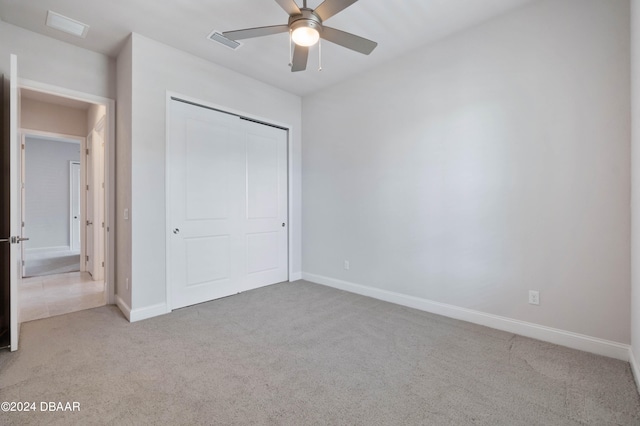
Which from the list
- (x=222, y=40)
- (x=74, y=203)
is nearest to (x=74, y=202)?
(x=74, y=203)

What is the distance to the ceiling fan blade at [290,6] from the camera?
195 cm

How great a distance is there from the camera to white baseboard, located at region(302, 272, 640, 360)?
2229 millimetres

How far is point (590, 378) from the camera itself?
195cm

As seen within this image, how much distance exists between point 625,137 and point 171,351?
390 centimetres

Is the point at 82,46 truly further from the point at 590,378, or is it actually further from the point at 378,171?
the point at 590,378

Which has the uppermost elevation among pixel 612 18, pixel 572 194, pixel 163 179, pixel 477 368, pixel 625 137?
pixel 612 18

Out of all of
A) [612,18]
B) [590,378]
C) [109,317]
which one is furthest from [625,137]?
[109,317]

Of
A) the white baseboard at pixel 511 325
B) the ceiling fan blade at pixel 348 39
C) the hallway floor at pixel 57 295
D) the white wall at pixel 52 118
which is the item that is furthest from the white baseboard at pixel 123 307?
the ceiling fan blade at pixel 348 39

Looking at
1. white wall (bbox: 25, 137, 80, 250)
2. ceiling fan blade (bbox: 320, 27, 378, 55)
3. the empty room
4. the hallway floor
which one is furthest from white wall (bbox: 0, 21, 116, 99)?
white wall (bbox: 25, 137, 80, 250)

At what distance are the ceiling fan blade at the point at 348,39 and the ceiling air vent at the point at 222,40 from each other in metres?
1.28

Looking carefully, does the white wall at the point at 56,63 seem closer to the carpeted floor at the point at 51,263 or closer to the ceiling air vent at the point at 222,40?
the ceiling air vent at the point at 222,40

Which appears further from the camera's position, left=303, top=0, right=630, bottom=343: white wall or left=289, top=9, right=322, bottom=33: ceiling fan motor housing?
left=303, top=0, right=630, bottom=343: white wall

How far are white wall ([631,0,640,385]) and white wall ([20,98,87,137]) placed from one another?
6.68 m

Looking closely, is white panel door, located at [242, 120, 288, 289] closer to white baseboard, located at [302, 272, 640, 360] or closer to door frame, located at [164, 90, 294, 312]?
door frame, located at [164, 90, 294, 312]
